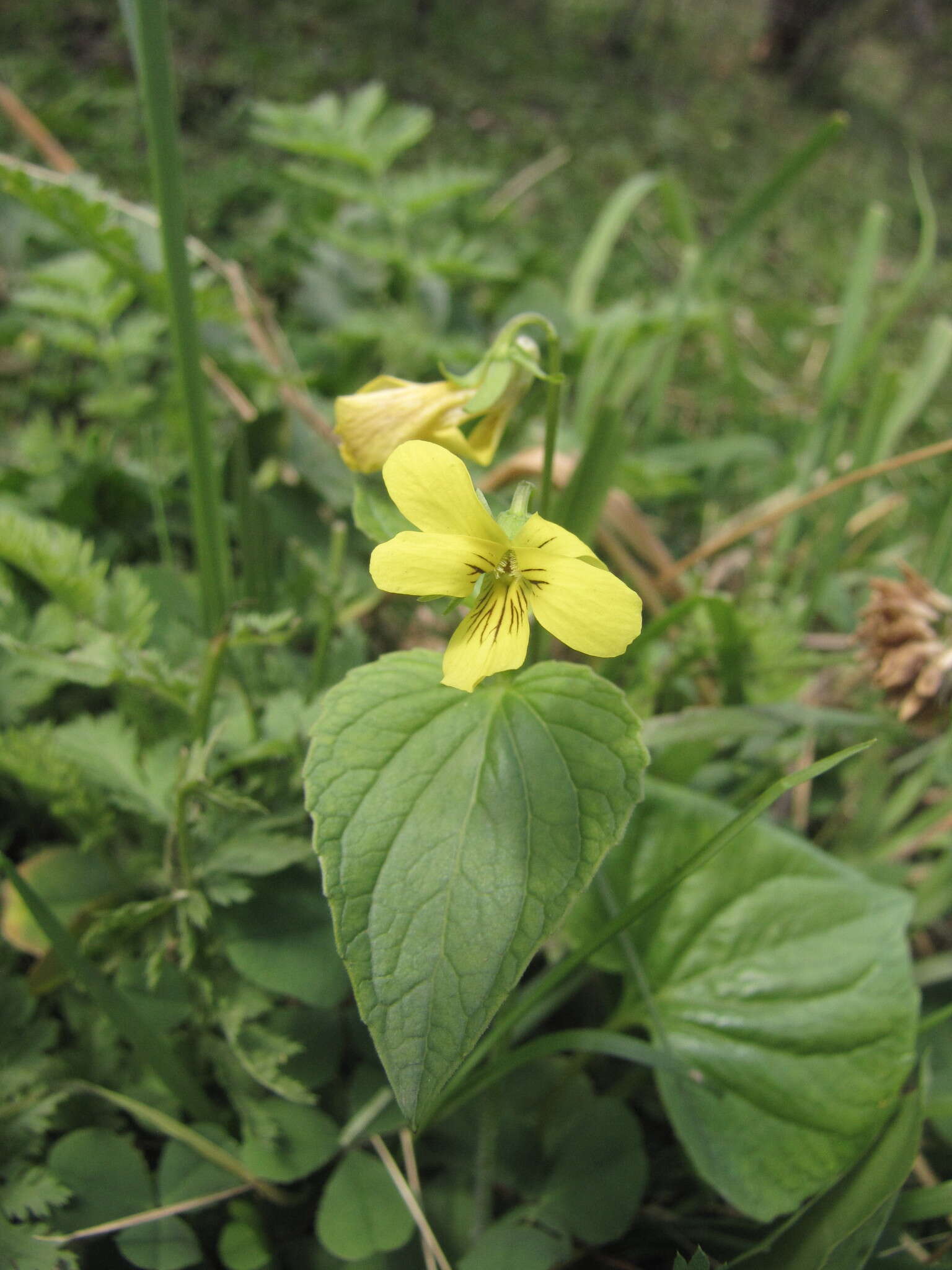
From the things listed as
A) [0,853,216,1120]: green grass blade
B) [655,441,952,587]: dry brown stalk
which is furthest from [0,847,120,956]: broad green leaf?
[655,441,952,587]: dry brown stalk

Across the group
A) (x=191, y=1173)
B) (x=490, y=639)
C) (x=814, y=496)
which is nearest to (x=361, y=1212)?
(x=191, y=1173)

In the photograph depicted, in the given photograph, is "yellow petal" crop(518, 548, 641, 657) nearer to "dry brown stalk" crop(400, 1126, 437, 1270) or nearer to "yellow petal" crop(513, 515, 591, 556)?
"yellow petal" crop(513, 515, 591, 556)

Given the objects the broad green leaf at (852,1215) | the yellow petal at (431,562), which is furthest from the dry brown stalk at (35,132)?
the broad green leaf at (852,1215)

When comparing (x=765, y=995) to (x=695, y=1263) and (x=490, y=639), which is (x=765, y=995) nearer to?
(x=695, y=1263)

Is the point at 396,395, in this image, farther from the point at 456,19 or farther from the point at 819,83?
the point at 819,83

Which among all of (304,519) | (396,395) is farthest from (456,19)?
(396,395)
